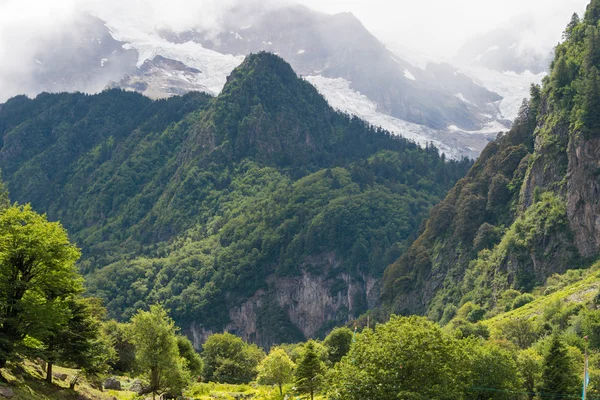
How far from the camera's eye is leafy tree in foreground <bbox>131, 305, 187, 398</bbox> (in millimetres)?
70812

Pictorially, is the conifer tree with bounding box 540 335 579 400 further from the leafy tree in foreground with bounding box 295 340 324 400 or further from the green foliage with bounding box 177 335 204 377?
the green foliage with bounding box 177 335 204 377

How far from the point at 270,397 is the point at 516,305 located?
73.9 metres

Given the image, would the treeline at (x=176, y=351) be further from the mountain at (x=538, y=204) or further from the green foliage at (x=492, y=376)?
the mountain at (x=538, y=204)

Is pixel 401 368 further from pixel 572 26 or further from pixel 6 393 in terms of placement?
pixel 572 26

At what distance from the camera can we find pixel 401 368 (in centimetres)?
5772

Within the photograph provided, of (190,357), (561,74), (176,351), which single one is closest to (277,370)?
(190,357)

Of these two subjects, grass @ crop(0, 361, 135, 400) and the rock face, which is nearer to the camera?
grass @ crop(0, 361, 135, 400)

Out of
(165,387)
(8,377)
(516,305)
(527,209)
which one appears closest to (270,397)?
(165,387)

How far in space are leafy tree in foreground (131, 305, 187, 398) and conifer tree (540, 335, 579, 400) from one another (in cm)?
3963

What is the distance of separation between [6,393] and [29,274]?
389 inches

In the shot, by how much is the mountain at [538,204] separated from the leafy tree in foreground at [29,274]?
12155cm

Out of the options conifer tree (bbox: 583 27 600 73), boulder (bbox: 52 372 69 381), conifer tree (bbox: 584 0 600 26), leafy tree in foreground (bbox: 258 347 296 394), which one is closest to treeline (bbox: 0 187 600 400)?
boulder (bbox: 52 372 69 381)

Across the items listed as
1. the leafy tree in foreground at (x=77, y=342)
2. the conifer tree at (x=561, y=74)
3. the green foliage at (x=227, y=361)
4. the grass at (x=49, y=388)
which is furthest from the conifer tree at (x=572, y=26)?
the leafy tree in foreground at (x=77, y=342)

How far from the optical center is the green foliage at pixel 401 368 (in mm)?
56500
